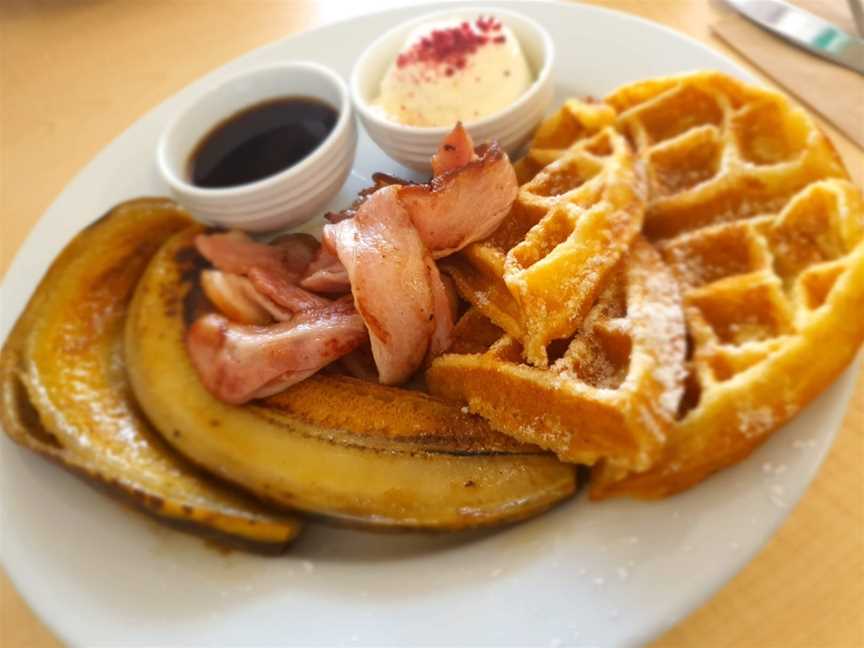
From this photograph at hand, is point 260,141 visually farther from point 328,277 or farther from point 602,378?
point 602,378

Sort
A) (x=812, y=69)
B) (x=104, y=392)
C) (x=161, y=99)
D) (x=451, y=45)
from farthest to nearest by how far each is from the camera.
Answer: (x=161, y=99) < (x=812, y=69) < (x=451, y=45) < (x=104, y=392)

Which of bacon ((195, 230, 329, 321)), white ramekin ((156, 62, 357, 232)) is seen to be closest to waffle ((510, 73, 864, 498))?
white ramekin ((156, 62, 357, 232))

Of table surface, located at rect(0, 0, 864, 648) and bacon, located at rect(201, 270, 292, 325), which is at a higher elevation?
bacon, located at rect(201, 270, 292, 325)

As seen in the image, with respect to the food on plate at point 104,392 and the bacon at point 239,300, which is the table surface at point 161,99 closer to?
the food on plate at point 104,392

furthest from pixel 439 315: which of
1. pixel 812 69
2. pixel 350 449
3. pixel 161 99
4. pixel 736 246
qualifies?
pixel 161 99

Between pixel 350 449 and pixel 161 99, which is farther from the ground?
pixel 350 449

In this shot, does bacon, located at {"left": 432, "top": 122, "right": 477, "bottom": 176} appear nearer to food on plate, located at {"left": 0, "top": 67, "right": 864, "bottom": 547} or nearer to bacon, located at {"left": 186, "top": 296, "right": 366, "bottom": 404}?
food on plate, located at {"left": 0, "top": 67, "right": 864, "bottom": 547}

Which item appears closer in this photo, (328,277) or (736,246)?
(736,246)
